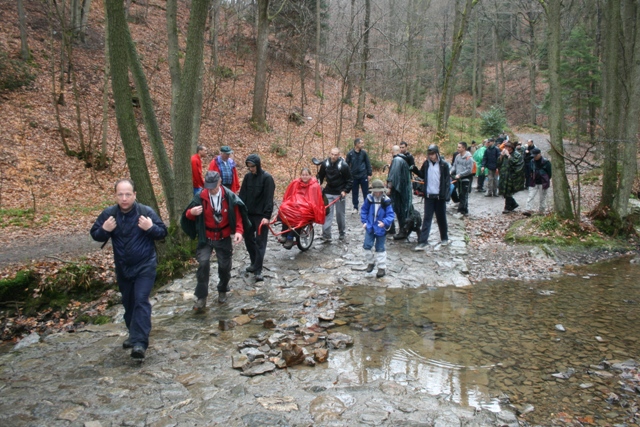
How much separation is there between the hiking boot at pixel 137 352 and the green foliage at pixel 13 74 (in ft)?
57.8

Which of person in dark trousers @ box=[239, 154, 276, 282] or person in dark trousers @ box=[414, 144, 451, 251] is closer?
person in dark trousers @ box=[239, 154, 276, 282]

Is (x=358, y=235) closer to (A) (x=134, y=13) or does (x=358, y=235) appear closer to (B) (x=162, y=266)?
(B) (x=162, y=266)

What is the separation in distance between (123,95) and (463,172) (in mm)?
9370

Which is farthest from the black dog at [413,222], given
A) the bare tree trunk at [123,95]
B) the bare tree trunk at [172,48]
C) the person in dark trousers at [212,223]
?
the bare tree trunk at [172,48]

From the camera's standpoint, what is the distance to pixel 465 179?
13.3m

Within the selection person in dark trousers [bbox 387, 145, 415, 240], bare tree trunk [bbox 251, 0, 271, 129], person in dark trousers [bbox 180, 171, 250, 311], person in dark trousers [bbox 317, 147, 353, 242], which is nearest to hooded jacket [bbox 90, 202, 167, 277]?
person in dark trousers [bbox 180, 171, 250, 311]

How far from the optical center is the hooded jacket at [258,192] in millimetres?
8008

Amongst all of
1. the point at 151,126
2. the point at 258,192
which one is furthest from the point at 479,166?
the point at 151,126

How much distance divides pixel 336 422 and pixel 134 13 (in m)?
32.2

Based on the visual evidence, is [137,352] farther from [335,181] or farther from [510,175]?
[510,175]

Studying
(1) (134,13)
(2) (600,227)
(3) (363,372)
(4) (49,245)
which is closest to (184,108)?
(4) (49,245)

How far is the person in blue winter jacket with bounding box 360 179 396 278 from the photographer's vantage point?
8102mm

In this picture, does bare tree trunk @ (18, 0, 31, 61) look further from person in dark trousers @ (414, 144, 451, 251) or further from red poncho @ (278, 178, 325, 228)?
person in dark trousers @ (414, 144, 451, 251)

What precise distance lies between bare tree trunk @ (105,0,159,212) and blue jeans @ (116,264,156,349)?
346cm
